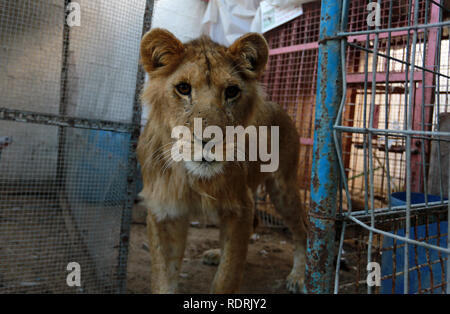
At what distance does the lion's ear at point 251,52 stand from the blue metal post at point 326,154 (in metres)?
1.15

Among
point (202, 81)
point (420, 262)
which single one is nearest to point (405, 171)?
point (420, 262)

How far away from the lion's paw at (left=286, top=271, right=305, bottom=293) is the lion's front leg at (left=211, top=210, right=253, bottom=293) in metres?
1.12

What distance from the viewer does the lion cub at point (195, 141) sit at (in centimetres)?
212

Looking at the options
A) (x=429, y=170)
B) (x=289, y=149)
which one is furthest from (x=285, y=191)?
(x=429, y=170)

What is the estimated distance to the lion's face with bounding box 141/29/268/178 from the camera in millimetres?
1989

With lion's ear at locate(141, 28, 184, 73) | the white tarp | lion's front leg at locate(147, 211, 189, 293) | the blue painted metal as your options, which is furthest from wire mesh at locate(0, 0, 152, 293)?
the white tarp

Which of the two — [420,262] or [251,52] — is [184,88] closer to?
[251,52]

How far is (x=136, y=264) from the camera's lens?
3672 mm

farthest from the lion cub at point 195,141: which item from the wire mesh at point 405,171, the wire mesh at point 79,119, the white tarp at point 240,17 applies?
the white tarp at point 240,17

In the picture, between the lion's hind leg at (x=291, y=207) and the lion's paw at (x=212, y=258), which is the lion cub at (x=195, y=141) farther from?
the lion's paw at (x=212, y=258)

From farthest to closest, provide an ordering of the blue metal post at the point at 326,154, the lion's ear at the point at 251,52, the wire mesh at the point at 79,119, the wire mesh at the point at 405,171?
the wire mesh at the point at 79,119, the lion's ear at the point at 251,52, the blue metal post at the point at 326,154, the wire mesh at the point at 405,171
